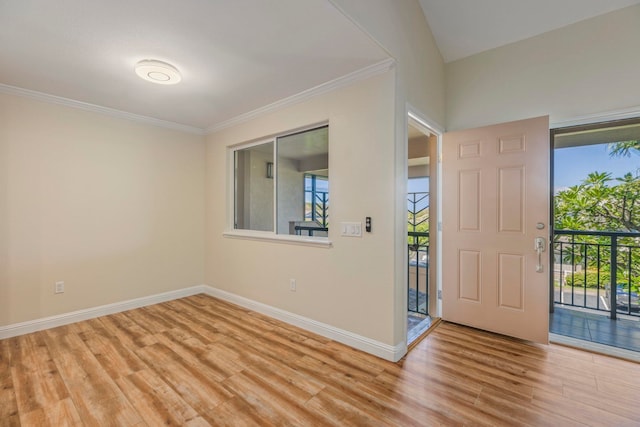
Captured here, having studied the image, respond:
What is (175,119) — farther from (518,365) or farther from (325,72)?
(518,365)

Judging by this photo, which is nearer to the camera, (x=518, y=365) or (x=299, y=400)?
(x=299, y=400)

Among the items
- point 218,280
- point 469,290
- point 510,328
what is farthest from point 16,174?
point 510,328

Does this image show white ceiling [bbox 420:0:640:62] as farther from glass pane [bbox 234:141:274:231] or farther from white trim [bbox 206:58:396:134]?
glass pane [bbox 234:141:274:231]

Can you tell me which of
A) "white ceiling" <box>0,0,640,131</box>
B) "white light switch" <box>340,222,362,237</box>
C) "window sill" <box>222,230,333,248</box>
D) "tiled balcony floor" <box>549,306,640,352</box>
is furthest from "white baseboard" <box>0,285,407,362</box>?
"white ceiling" <box>0,0,640,131</box>

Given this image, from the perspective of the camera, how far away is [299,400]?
1878mm

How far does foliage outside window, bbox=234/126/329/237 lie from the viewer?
3.17 metres

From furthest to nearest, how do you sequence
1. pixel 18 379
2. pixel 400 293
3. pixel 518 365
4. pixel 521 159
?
1. pixel 521 159
2. pixel 400 293
3. pixel 518 365
4. pixel 18 379

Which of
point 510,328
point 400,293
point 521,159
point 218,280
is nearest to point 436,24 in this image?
point 521,159

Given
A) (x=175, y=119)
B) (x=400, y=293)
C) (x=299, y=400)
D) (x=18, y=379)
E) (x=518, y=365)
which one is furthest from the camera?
(x=175, y=119)

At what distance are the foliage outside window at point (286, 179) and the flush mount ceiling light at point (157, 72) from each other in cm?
121

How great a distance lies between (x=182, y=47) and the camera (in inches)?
85.9

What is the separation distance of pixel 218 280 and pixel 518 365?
352 cm

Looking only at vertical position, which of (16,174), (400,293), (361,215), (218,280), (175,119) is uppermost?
(175,119)

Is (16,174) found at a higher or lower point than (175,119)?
lower
